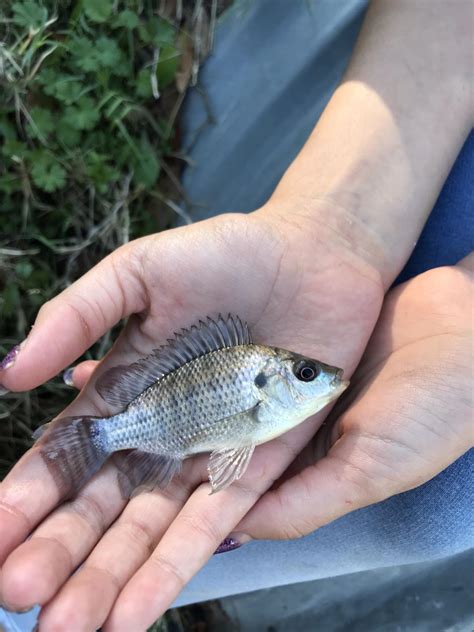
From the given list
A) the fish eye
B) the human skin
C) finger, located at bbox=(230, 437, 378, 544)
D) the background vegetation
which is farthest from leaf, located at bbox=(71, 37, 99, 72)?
finger, located at bbox=(230, 437, 378, 544)

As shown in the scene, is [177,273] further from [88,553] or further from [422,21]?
[422,21]

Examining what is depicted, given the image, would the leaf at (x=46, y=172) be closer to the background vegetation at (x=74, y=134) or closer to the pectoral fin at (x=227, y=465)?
the background vegetation at (x=74, y=134)

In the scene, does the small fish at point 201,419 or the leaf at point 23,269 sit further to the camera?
the leaf at point 23,269

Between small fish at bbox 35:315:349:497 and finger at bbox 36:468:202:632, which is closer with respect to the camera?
finger at bbox 36:468:202:632

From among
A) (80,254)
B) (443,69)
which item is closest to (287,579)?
(80,254)

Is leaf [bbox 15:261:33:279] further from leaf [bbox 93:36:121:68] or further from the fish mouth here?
the fish mouth

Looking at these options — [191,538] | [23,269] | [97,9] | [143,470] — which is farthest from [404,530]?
[97,9]

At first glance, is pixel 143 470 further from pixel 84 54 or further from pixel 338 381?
pixel 84 54

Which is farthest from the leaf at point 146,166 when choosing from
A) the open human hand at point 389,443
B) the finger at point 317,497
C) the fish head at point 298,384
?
the finger at point 317,497
